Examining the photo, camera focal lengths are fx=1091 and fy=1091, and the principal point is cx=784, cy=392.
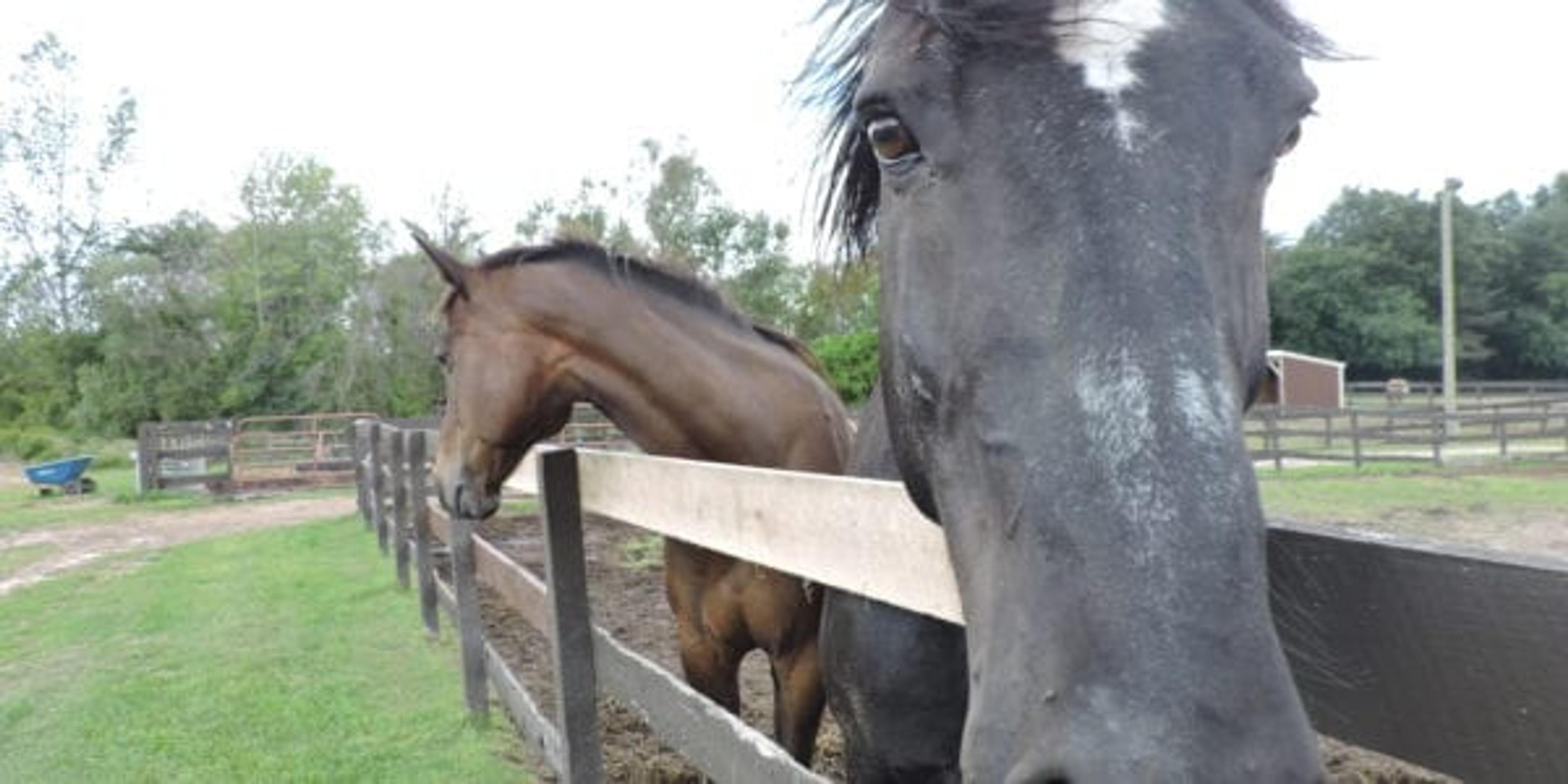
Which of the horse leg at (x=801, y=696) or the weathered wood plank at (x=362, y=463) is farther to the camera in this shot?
the weathered wood plank at (x=362, y=463)

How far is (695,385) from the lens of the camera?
147 inches

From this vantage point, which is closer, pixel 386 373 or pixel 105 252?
pixel 386 373

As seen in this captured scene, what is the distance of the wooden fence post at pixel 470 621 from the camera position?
5.56 meters

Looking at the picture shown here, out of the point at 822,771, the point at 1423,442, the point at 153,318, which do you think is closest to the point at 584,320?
the point at 822,771

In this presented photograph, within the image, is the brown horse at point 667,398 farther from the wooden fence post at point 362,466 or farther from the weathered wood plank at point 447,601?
the wooden fence post at point 362,466

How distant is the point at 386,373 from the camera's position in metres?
36.8

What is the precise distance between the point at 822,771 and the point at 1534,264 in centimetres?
6249

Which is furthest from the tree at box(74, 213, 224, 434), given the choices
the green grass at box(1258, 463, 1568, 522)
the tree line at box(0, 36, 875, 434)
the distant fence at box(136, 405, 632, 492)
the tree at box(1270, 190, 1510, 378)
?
the tree at box(1270, 190, 1510, 378)

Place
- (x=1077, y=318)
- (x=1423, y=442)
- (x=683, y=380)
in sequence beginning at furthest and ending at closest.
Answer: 1. (x=1423, y=442)
2. (x=683, y=380)
3. (x=1077, y=318)

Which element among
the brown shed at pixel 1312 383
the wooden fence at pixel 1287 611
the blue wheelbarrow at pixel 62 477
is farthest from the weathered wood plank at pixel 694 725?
the brown shed at pixel 1312 383

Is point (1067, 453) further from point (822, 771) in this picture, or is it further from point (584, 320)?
point (822, 771)

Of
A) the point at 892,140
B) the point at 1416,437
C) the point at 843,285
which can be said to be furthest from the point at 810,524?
the point at 1416,437

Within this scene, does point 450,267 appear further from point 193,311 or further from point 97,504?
point 193,311

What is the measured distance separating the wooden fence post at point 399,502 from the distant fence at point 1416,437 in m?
14.4
